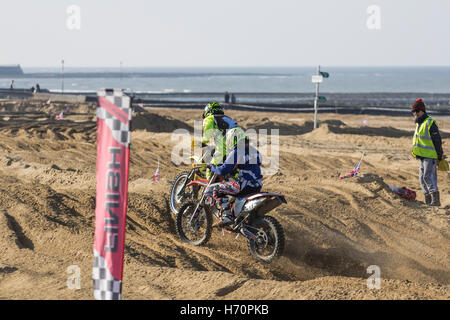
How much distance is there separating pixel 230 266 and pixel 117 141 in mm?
3410

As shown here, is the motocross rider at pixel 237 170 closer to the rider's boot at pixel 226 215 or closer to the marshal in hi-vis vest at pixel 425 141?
the rider's boot at pixel 226 215

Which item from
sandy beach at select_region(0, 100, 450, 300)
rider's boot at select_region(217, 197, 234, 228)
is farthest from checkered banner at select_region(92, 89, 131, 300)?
rider's boot at select_region(217, 197, 234, 228)

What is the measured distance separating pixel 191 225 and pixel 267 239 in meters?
1.27

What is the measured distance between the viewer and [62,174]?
39.9 ft

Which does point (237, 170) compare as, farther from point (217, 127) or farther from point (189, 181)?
point (189, 181)

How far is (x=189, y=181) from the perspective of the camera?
29.0 ft

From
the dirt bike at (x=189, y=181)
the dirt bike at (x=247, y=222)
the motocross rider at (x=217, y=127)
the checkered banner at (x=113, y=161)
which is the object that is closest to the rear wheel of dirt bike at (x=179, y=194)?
the dirt bike at (x=189, y=181)

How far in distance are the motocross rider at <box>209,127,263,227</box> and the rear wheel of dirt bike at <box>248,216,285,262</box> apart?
0.42 metres

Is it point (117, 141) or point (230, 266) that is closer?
point (117, 141)

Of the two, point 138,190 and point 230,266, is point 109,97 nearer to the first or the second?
point 230,266

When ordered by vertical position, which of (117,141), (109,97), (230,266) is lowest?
(230,266)

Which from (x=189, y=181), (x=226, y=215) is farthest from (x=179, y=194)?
(x=226, y=215)

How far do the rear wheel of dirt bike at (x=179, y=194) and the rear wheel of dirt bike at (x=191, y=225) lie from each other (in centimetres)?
81
